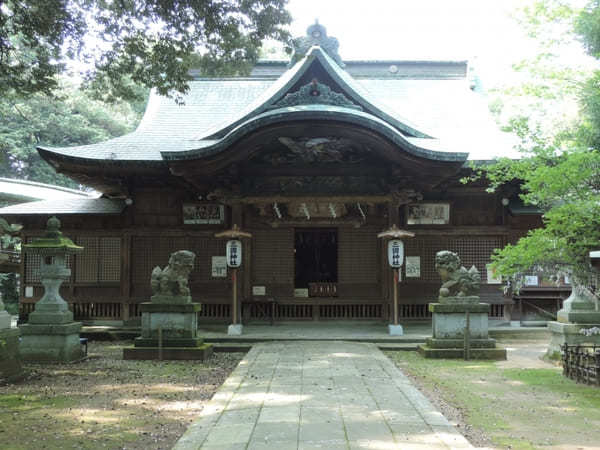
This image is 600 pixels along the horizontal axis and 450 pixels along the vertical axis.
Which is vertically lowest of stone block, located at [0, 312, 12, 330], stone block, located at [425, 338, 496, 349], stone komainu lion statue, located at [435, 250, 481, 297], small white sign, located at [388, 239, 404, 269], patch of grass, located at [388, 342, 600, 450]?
patch of grass, located at [388, 342, 600, 450]

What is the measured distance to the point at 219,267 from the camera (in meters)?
Answer: 14.2

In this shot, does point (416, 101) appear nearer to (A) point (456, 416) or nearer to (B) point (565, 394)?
(B) point (565, 394)

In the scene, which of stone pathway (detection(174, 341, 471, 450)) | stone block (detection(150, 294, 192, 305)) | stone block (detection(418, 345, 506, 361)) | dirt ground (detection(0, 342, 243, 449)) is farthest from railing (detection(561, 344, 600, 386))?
stone block (detection(150, 294, 192, 305))

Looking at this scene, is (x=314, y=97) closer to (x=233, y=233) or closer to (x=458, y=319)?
(x=233, y=233)

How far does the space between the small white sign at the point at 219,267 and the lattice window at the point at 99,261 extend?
2515mm

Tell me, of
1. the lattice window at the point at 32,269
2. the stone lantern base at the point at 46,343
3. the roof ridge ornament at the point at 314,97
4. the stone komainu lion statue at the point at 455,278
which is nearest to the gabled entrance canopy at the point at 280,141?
the roof ridge ornament at the point at 314,97

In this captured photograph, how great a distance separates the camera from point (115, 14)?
9258 millimetres

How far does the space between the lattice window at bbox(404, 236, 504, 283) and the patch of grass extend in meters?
4.60

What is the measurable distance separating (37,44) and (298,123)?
5248 mm

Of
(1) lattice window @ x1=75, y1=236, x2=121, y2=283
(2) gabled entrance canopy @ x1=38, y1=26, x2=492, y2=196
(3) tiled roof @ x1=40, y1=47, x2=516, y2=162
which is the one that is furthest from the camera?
(1) lattice window @ x1=75, y1=236, x2=121, y2=283

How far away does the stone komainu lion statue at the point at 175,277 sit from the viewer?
32.7ft

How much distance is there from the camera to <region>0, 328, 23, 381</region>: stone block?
7617mm

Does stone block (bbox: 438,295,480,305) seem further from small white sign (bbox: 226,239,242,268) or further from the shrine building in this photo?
small white sign (bbox: 226,239,242,268)

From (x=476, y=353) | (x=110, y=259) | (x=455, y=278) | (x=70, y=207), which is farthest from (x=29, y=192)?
(x=476, y=353)
